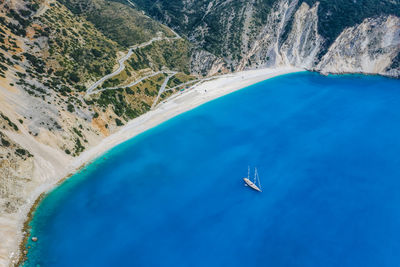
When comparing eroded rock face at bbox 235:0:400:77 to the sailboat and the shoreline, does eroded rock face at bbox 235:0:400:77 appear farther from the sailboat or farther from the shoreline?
the sailboat

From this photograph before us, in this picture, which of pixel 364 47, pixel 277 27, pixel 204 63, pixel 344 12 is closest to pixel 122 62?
pixel 204 63

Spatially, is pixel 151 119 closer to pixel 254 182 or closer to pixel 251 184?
pixel 254 182

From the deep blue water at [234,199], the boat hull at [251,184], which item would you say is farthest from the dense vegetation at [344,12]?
the boat hull at [251,184]

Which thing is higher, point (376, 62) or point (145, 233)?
point (145, 233)

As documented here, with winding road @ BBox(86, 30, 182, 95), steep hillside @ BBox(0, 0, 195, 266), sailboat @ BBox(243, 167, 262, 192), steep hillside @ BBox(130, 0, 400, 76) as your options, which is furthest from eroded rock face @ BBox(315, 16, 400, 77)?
sailboat @ BBox(243, 167, 262, 192)

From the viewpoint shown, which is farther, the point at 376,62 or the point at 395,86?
the point at 376,62

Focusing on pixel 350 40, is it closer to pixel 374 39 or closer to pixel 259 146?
pixel 374 39

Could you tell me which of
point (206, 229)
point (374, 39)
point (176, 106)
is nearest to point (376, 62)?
point (374, 39)
